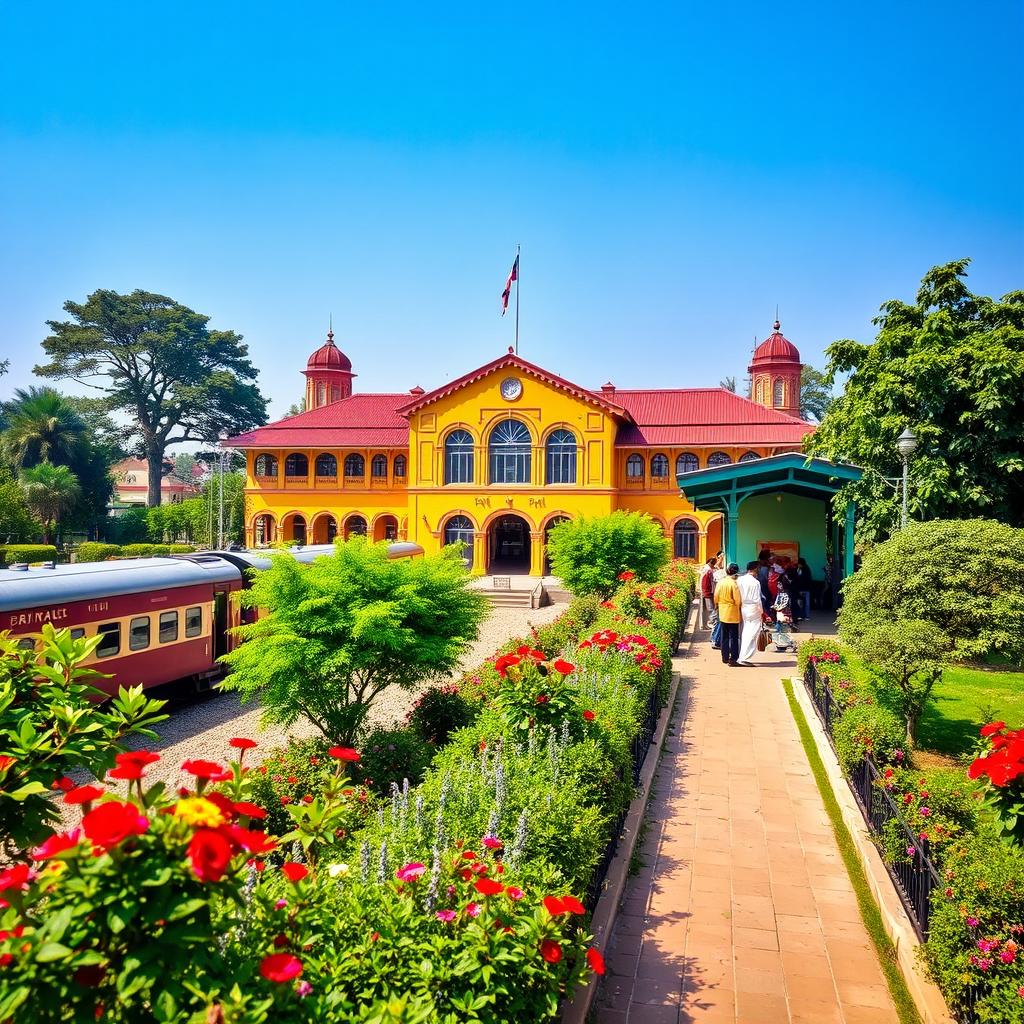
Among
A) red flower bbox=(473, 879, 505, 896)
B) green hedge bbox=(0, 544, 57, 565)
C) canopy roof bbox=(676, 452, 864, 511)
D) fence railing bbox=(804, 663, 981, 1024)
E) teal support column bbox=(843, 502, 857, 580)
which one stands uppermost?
canopy roof bbox=(676, 452, 864, 511)

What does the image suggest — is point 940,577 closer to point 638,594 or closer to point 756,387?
point 638,594

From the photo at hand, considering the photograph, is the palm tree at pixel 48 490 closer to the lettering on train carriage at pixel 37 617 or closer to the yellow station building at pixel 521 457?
the yellow station building at pixel 521 457

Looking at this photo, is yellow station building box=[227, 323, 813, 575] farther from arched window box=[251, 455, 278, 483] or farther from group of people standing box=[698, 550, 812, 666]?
group of people standing box=[698, 550, 812, 666]

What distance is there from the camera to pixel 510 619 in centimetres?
2556

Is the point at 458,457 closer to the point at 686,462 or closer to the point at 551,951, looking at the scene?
the point at 686,462

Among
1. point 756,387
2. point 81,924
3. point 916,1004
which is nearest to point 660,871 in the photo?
point 916,1004

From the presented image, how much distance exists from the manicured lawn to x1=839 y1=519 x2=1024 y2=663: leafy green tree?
0.99 metres

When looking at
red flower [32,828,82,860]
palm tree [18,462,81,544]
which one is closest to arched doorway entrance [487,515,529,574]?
palm tree [18,462,81,544]

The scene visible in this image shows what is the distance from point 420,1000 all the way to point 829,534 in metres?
23.9

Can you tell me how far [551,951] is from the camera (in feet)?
10.2

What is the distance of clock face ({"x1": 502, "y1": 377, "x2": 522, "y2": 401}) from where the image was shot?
35.3 meters

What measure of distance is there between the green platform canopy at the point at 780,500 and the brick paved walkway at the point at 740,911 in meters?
10.7

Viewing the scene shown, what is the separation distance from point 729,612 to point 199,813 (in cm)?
1403

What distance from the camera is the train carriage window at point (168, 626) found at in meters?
14.1
